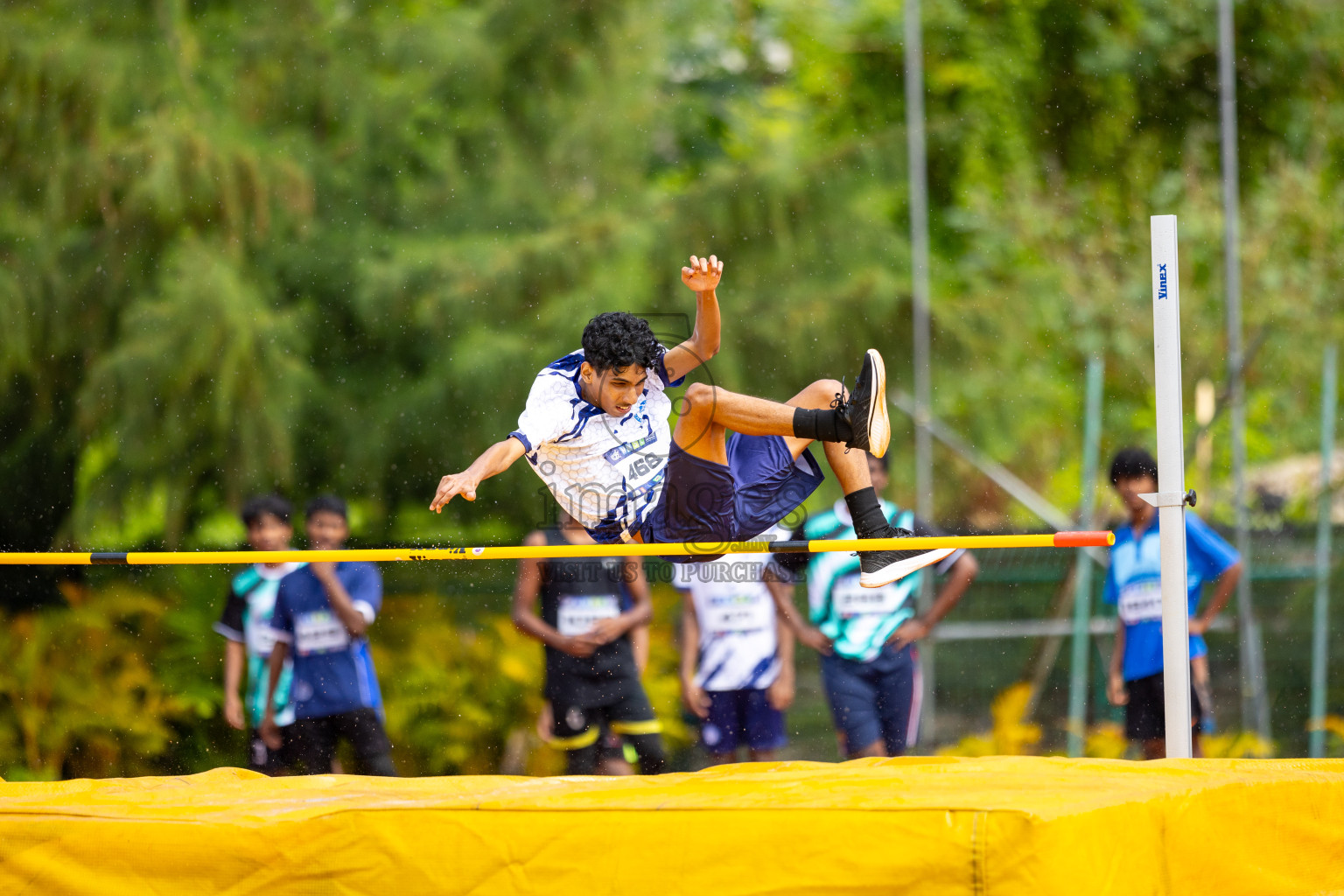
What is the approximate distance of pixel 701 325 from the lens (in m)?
3.71

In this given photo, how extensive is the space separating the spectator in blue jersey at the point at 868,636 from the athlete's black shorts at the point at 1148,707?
2.38 feet

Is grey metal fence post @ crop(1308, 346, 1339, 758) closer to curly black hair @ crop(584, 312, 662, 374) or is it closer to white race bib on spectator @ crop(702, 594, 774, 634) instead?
white race bib on spectator @ crop(702, 594, 774, 634)

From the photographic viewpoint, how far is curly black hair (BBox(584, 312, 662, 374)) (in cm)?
360

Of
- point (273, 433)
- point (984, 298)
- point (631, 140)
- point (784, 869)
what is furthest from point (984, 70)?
point (784, 869)

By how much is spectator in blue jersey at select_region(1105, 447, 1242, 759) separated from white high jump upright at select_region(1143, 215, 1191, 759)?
122 centimetres

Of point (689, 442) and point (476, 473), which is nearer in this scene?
point (476, 473)

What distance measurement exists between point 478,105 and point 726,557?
391 centimetres

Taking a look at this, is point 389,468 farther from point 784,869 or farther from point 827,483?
point 784,869

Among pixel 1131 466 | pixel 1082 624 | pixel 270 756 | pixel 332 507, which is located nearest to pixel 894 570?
pixel 1131 466

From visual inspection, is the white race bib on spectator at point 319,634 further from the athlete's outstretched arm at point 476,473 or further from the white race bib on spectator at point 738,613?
the athlete's outstretched arm at point 476,473

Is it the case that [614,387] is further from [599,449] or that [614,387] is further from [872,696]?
[872,696]

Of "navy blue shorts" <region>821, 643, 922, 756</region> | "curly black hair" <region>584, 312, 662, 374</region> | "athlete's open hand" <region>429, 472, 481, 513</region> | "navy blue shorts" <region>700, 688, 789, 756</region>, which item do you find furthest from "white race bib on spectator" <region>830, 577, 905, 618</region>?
"athlete's open hand" <region>429, 472, 481, 513</region>

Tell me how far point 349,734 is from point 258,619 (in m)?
0.61

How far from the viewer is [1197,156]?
32.7 ft
